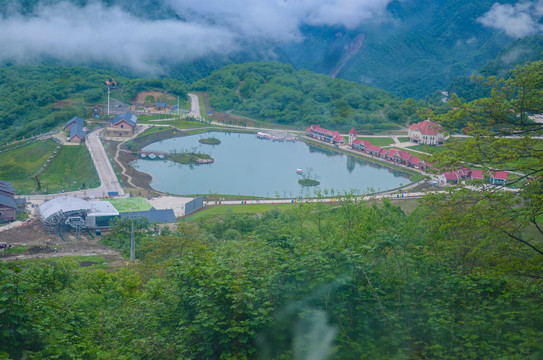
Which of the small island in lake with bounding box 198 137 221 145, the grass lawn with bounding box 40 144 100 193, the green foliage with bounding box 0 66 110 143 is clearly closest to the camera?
the grass lawn with bounding box 40 144 100 193

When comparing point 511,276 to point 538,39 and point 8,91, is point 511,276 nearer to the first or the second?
point 8,91

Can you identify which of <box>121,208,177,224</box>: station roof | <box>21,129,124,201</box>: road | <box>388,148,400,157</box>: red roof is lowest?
<box>121,208,177,224</box>: station roof

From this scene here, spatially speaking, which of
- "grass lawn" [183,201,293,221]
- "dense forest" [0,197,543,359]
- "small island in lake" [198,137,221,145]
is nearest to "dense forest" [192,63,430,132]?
"small island in lake" [198,137,221,145]

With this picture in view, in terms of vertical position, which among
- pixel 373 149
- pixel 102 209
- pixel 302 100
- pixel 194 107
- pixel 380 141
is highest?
pixel 302 100

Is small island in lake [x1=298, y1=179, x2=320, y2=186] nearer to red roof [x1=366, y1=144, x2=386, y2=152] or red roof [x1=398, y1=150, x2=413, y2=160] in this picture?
red roof [x1=398, y1=150, x2=413, y2=160]

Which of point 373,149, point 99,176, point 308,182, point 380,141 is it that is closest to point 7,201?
point 99,176

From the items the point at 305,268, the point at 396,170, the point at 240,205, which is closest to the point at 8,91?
the point at 240,205

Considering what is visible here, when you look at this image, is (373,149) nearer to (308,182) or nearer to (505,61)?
(308,182)
